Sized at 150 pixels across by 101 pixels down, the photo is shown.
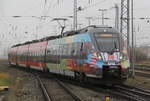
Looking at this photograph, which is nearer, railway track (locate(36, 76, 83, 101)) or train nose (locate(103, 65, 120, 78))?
railway track (locate(36, 76, 83, 101))

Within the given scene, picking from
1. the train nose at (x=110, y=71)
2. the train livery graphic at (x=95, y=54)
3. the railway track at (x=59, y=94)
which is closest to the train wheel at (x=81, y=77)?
the train livery graphic at (x=95, y=54)

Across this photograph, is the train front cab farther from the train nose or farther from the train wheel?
the train wheel

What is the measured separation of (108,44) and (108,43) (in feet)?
0.24

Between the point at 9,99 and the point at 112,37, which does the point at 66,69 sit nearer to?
the point at 112,37

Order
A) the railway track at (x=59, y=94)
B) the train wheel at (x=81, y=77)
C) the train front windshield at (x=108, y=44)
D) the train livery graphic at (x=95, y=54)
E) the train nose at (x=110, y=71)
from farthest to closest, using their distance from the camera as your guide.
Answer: the train wheel at (x=81, y=77) → the train front windshield at (x=108, y=44) → the train livery graphic at (x=95, y=54) → the train nose at (x=110, y=71) → the railway track at (x=59, y=94)

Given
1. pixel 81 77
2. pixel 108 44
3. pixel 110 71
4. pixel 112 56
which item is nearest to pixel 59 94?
pixel 110 71

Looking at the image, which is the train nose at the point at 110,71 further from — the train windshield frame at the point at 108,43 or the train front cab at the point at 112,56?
the train windshield frame at the point at 108,43

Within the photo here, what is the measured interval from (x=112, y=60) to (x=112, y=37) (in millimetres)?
1630

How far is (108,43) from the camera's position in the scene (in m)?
19.4

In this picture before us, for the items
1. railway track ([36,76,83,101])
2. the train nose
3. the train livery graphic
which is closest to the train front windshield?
the train livery graphic

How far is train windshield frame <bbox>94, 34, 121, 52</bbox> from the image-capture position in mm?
19141

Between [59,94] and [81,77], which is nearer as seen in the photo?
[59,94]

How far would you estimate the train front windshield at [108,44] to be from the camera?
1912cm

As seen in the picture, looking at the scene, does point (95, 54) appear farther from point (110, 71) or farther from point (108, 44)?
point (110, 71)
